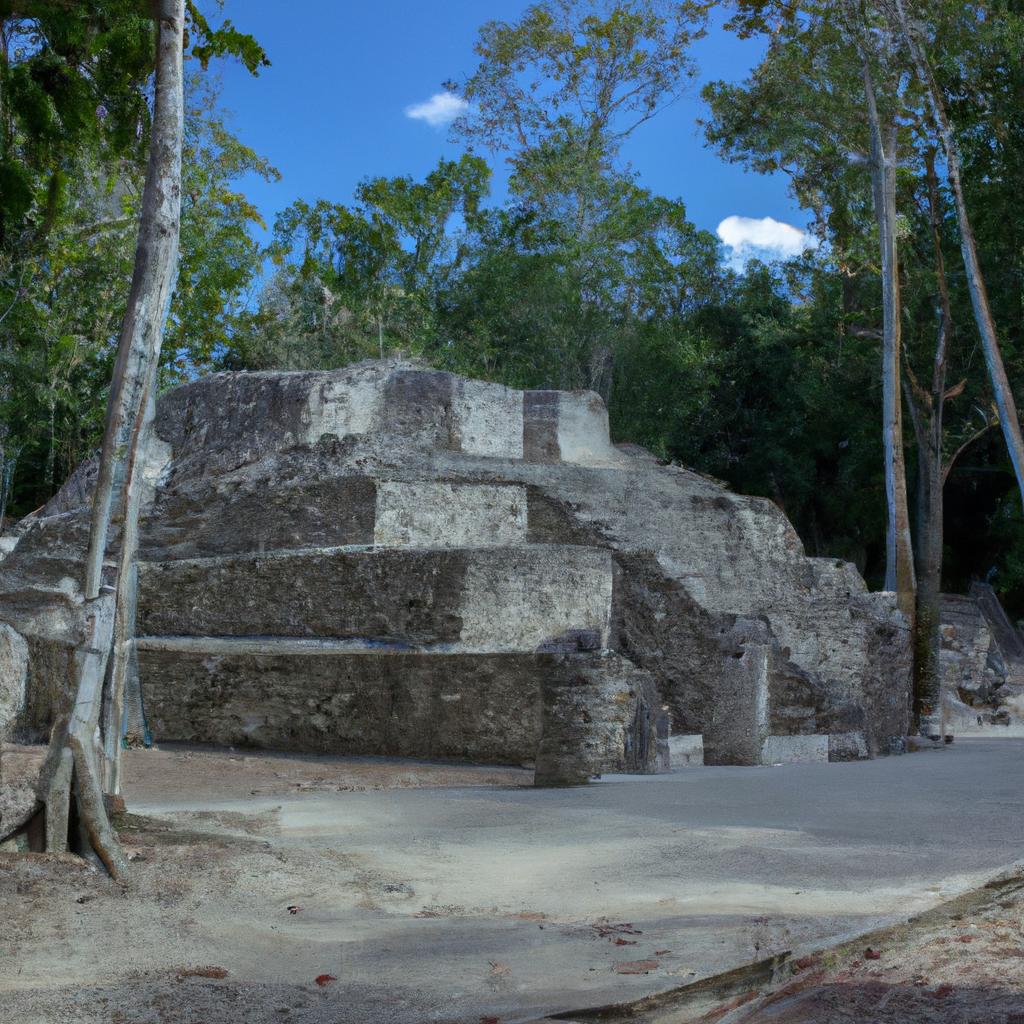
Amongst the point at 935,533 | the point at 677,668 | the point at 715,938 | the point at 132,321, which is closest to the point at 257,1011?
the point at 715,938

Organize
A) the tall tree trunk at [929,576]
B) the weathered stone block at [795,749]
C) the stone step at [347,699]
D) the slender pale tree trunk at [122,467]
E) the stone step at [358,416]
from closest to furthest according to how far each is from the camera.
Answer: the slender pale tree trunk at [122,467] → the stone step at [347,699] → the weathered stone block at [795,749] → the stone step at [358,416] → the tall tree trunk at [929,576]

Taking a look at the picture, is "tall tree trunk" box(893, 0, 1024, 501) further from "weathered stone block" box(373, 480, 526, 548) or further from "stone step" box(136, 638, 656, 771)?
"stone step" box(136, 638, 656, 771)

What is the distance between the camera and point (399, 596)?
887 centimetres

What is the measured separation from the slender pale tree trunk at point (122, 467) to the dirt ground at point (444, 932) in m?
0.22

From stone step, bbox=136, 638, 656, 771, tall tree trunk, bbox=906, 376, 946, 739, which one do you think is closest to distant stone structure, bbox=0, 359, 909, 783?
stone step, bbox=136, 638, 656, 771

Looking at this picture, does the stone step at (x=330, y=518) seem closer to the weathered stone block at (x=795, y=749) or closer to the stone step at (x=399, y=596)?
the stone step at (x=399, y=596)

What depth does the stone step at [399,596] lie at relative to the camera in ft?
28.8

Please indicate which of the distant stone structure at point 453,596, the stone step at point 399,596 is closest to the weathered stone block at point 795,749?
the distant stone structure at point 453,596

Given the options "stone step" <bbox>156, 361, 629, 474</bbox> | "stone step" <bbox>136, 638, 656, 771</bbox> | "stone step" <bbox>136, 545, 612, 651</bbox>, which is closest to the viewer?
"stone step" <bbox>136, 638, 656, 771</bbox>

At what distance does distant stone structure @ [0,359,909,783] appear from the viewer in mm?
8188

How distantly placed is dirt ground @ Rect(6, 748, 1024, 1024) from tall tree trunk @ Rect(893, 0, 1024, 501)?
38.3ft

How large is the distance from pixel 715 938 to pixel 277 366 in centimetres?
2098

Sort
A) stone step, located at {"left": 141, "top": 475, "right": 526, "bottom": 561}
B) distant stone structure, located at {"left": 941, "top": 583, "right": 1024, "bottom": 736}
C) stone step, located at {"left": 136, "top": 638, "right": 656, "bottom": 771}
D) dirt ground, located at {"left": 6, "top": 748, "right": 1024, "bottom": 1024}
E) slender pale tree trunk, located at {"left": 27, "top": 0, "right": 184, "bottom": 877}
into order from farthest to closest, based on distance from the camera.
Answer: distant stone structure, located at {"left": 941, "top": 583, "right": 1024, "bottom": 736}
stone step, located at {"left": 141, "top": 475, "right": 526, "bottom": 561}
stone step, located at {"left": 136, "top": 638, "right": 656, "bottom": 771}
slender pale tree trunk, located at {"left": 27, "top": 0, "right": 184, "bottom": 877}
dirt ground, located at {"left": 6, "top": 748, "right": 1024, "bottom": 1024}

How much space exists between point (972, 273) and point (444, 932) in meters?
15.2
